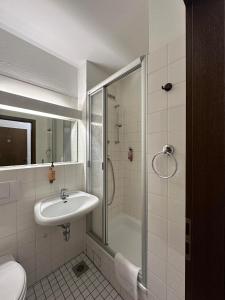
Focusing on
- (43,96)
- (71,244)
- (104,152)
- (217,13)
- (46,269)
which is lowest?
(46,269)

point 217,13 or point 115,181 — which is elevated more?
point 217,13

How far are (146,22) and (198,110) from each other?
138 centimetres

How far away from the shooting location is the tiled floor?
136cm

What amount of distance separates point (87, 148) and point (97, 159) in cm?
21

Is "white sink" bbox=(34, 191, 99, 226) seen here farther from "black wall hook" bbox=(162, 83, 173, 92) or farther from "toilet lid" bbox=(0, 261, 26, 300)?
"black wall hook" bbox=(162, 83, 173, 92)

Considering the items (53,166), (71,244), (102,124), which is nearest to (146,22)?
(102,124)

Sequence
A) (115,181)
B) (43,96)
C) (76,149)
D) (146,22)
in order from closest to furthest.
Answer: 1. (146,22)
2. (43,96)
3. (76,149)
4. (115,181)

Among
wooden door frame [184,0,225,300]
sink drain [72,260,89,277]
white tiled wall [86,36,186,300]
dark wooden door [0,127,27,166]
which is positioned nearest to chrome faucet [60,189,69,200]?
dark wooden door [0,127,27,166]

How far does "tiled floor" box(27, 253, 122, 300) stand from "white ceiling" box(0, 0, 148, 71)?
250 cm

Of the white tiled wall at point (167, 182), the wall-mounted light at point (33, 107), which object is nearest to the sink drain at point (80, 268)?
the white tiled wall at point (167, 182)

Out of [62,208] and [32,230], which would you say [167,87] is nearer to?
[62,208]

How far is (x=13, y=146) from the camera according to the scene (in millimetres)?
1507

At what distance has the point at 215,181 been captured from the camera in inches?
16.9

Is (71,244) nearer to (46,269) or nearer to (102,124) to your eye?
(46,269)
